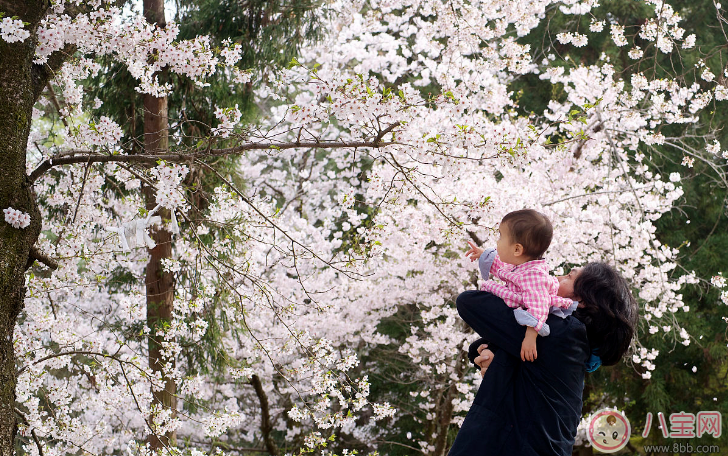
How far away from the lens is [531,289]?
1549mm

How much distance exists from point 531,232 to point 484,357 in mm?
387

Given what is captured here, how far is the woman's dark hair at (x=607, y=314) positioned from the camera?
61.5 inches

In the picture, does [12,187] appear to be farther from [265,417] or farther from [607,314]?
[265,417]

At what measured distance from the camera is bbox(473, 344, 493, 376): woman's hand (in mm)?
1735

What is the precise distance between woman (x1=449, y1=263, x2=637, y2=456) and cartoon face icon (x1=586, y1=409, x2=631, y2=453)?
576cm

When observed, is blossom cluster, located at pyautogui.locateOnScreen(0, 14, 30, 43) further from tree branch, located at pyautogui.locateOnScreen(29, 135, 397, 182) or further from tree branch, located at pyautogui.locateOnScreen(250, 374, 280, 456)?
tree branch, located at pyautogui.locateOnScreen(250, 374, 280, 456)

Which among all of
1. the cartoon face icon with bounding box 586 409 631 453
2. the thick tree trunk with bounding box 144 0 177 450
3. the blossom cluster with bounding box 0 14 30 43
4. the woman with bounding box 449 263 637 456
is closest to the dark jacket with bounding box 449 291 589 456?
the woman with bounding box 449 263 637 456

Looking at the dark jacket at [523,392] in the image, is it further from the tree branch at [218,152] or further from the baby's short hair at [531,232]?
the tree branch at [218,152]

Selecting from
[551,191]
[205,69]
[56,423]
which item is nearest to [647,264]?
[551,191]

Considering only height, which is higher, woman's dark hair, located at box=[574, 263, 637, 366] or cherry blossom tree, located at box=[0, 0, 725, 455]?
cherry blossom tree, located at box=[0, 0, 725, 455]

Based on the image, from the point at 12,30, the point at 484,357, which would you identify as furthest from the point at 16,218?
the point at 484,357

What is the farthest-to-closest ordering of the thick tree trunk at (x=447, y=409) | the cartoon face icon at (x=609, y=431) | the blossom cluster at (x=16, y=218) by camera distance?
the cartoon face icon at (x=609, y=431), the thick tree trunk at (x=447, y=409), the blossom cluster at (x=16, y=218)

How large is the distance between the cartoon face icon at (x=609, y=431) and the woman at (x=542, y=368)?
5.76 m

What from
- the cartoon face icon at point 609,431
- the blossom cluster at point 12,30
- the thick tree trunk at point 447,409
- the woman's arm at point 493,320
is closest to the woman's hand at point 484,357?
the woman's arm at point 493,320
